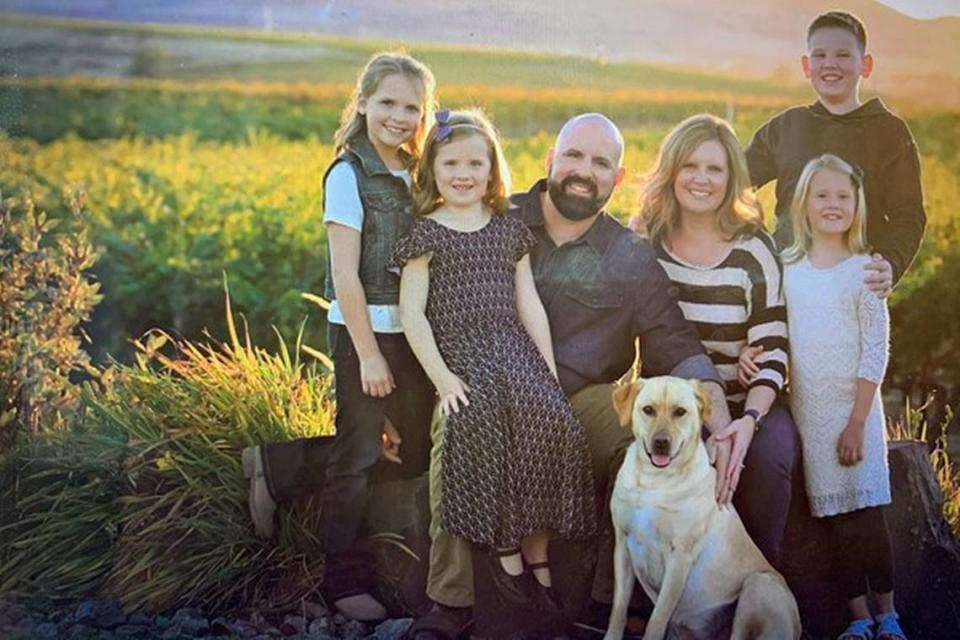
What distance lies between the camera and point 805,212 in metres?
4.89

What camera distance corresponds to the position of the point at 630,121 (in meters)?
4.92

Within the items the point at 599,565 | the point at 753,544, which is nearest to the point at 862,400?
the point at 753,544

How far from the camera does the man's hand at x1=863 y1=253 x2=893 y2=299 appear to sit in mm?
4863

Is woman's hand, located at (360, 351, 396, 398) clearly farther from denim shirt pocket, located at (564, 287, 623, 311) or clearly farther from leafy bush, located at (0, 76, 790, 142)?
leafy bush, located at (0, 76, 790, 142)

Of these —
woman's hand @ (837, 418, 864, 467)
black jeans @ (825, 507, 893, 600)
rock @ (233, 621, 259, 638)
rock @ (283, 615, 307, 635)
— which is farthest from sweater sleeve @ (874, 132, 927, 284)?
rock @ (233, 621, 259, 638)

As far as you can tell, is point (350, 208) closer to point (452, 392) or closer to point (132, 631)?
→ point (452, 392)

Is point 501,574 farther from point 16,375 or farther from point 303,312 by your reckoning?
point 16,375

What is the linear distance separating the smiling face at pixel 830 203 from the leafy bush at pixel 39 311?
223 cm

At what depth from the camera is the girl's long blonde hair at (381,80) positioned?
4836 mm

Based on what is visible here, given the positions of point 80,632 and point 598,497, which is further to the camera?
point 80,632

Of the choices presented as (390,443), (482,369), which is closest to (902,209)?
(482,369)

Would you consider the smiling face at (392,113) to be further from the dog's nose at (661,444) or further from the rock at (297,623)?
the rock at (297,623)

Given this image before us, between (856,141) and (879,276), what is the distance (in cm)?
41

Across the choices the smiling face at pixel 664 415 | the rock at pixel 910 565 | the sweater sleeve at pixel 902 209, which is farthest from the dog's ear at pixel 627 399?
the sweater sleeve at pixel 902 209
